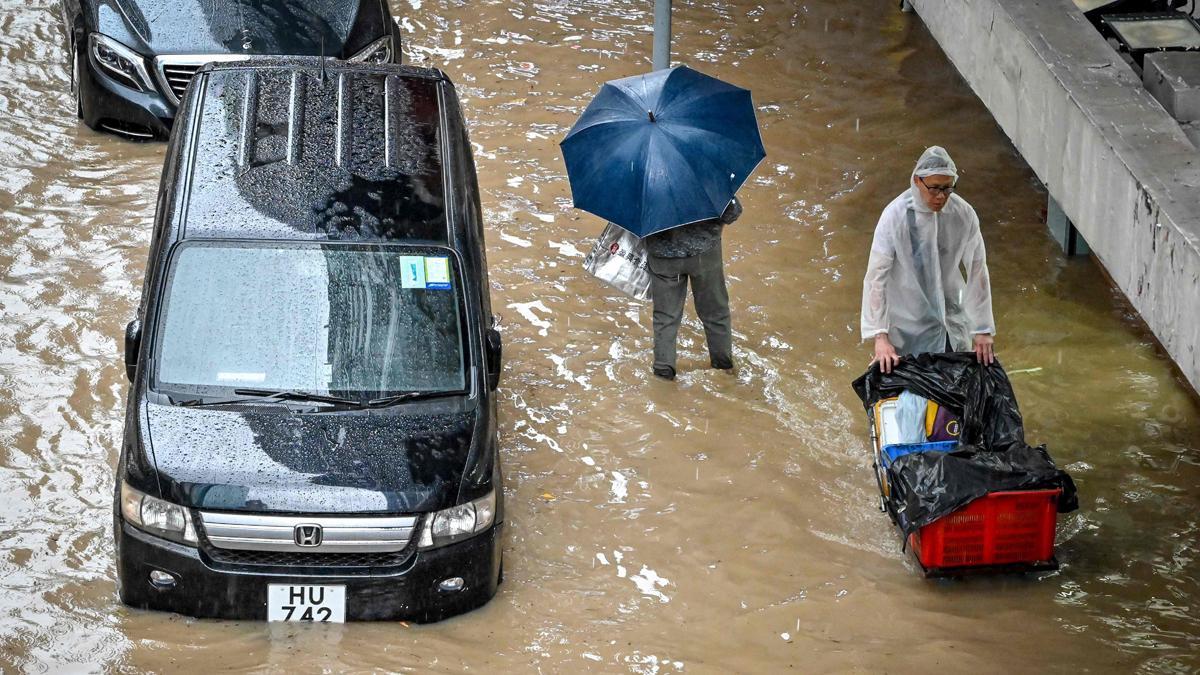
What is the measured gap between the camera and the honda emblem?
21.9 feet

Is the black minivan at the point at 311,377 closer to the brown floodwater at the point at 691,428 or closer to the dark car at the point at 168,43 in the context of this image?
the brown floodwater at the point at 691,428

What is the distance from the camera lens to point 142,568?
22.3ft

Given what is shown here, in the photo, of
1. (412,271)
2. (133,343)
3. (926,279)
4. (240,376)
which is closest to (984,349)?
(926,279)

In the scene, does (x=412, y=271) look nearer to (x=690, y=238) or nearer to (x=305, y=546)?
(x=305, y=546)

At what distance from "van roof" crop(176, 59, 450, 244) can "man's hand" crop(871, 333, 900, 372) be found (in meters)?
2.29

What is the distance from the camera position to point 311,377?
7188mm

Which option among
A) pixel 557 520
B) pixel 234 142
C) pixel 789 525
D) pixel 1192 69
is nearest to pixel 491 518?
pixel 557 520

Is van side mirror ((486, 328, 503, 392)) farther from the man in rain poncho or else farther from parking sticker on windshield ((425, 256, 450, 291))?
the man in rain poncho

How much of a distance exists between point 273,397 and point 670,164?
9.36 feet

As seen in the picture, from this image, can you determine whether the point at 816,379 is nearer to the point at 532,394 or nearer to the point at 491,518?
the point at 532,394

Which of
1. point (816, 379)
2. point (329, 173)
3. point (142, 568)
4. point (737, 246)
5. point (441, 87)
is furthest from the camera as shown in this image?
point (737, 246)

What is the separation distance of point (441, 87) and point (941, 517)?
374cm

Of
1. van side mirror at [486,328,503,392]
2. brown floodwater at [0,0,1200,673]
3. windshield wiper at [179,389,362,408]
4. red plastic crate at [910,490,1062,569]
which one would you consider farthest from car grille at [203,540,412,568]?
red plastic crate at [910,490,1062,569]

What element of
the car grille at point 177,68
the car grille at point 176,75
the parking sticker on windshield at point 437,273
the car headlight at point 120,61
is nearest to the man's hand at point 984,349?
the parking sticker on windshield at point 437,273
